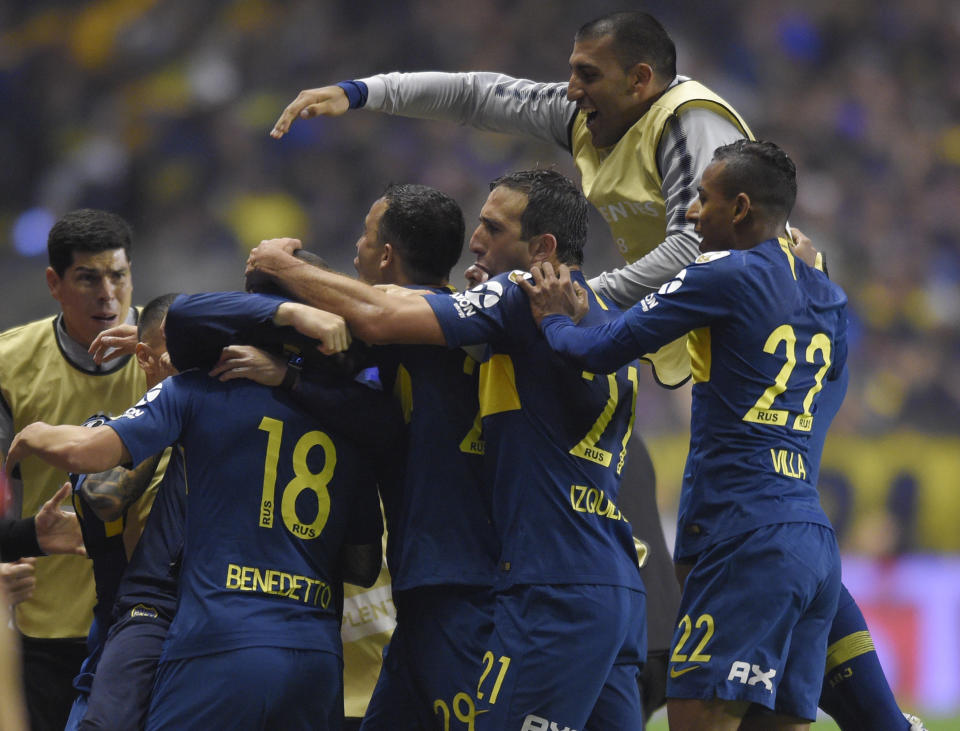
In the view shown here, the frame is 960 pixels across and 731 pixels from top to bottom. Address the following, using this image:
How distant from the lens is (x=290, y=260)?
4129mm

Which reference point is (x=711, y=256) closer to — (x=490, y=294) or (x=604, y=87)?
(x=490, y=294)

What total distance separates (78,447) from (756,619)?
2.03 metres

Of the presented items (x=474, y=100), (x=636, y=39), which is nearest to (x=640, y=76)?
(x=636, y=39)

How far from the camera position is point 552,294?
155 inches

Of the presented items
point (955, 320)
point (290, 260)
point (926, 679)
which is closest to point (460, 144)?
point (955, 320)

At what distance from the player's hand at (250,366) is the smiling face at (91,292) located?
1.86 m

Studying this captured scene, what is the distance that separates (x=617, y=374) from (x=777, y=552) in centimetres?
73

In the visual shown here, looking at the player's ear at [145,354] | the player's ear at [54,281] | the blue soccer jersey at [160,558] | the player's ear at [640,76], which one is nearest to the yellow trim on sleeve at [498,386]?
the blue soccer jersey at [160,558]

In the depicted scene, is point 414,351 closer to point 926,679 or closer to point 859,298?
point 926,679

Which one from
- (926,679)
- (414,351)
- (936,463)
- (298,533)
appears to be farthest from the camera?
(936,463)

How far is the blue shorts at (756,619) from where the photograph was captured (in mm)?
3809

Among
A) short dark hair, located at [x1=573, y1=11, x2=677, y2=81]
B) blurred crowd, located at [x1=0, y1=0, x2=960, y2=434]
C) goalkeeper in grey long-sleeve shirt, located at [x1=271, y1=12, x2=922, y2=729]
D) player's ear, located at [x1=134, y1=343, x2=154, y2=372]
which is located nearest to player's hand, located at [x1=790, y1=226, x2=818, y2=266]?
goalkeeper in grey long-sleeve shirt, located at [x1=271, y1=12, x2=922, y2=729]

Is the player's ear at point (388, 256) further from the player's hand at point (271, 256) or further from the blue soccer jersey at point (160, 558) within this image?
the blue soccer jersey at point (160, 558)

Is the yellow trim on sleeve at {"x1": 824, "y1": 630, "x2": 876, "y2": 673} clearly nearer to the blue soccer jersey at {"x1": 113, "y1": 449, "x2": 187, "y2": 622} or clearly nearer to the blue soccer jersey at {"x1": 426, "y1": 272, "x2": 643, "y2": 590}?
the blue soccer jersey at {"x1": 426, "y1": 272, "x2": 643, "y2": 590}
